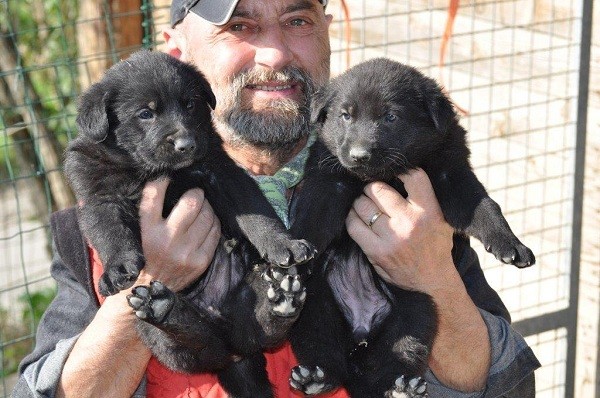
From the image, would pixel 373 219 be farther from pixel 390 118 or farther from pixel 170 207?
pixel 170 207

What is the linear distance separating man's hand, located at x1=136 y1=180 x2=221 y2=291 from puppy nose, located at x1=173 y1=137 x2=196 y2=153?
16cm

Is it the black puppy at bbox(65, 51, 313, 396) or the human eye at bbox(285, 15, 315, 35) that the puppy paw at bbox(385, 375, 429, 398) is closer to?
the black puppy at bbox(65, 51, 313, 396)

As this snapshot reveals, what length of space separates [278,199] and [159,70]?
0.58 metres

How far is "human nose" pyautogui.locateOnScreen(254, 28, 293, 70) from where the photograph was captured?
3.25 m

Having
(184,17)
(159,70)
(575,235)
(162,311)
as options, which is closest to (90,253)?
(162,311)

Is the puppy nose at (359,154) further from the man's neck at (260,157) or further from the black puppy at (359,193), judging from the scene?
the man's neck at (260,157)

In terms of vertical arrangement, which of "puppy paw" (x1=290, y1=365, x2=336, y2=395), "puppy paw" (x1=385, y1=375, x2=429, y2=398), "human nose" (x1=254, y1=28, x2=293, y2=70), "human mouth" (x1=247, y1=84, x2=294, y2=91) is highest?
"human nose" (x1=254, y1=28, x2=293, y2=70)

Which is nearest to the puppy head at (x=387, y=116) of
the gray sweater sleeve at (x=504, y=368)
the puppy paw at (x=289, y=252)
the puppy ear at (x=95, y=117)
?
the puppy paw at (x=289, y=252)

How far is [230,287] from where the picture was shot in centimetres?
304

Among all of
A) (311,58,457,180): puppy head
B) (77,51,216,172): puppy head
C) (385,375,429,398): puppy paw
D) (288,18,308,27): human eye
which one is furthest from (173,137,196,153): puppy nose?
(385,375,429,398): puppy paw

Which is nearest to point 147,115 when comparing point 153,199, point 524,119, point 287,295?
point 153,199

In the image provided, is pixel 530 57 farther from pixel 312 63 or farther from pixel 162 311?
pixel 162 311

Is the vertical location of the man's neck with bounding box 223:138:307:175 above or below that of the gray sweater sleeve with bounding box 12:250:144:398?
above

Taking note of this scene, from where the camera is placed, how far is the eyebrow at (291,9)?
328 cm
